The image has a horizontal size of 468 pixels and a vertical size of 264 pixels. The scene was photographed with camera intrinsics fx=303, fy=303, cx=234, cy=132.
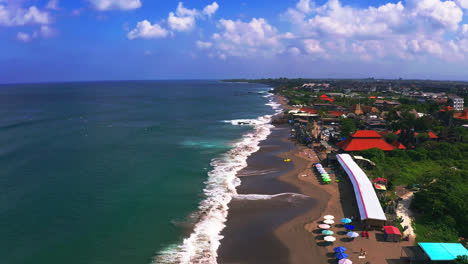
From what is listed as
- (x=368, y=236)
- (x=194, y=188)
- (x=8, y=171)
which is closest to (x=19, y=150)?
(x=8, y=171)

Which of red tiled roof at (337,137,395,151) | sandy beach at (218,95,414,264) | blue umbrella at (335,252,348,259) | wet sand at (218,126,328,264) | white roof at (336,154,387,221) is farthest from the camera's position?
red tiled roof at (337,137,395,151)

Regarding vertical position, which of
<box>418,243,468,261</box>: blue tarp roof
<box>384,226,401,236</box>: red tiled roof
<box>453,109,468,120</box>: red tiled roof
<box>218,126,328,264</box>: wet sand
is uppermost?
<box>453,109,468,120</box>: red tiled roof

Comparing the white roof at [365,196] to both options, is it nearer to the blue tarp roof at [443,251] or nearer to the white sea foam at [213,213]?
the blue tarp roof at [443,251]

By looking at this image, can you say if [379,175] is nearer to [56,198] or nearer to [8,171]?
[56,198]

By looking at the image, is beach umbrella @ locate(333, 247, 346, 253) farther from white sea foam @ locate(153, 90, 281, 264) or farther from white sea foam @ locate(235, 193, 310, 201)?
white sea foam @ locate(235, 193, 310, 201)

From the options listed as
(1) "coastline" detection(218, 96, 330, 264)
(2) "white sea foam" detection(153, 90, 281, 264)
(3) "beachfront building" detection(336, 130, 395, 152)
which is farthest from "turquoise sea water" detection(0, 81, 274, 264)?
(3) "beachfront building" detection(336, 130, 395, 152)

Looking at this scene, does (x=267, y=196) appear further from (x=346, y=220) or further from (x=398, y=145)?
(x=398, y=145)
